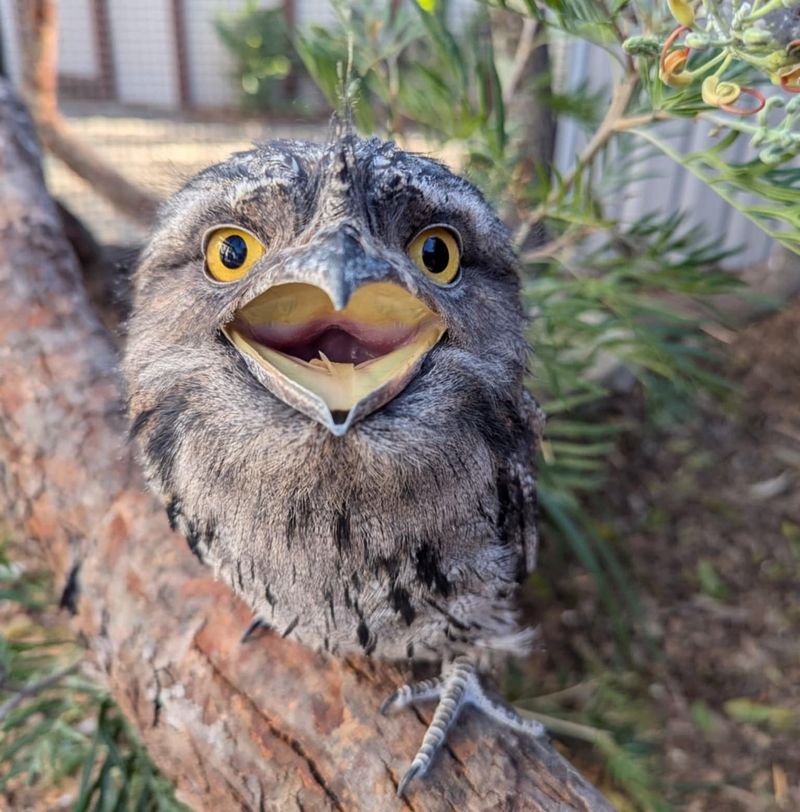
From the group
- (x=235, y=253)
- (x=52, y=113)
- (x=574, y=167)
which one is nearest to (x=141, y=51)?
(x=52, y=113)

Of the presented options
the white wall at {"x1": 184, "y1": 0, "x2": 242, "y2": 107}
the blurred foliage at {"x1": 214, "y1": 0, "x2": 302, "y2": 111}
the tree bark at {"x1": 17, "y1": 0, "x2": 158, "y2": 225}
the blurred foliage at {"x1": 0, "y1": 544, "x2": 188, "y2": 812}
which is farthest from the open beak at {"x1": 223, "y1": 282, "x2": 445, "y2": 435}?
the white wall at {"x1": 184, "y1": 0, "x2": 242, "y2": 107}

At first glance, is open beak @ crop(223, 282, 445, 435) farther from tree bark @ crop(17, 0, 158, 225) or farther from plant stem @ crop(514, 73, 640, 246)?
tree bark @ crop(17, 0, 158, 225)

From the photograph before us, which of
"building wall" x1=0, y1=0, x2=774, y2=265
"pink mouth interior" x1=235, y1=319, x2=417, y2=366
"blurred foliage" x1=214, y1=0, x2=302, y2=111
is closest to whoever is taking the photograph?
"pink mouth interior" x1=235, y1=319, x2=417, y2=366

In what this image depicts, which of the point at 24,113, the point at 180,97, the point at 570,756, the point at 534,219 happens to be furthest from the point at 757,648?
the point at 180,97

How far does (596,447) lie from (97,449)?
121cm

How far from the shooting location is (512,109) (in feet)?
7.32

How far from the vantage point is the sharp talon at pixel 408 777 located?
3.13 feet

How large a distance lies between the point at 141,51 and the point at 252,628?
419 centimetres

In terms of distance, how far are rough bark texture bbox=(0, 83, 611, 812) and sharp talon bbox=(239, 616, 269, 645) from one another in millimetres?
12

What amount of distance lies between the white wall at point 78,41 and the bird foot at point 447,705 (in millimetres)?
4500

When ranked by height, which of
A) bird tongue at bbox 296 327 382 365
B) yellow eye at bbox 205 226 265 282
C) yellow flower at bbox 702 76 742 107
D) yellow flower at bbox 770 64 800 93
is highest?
yellow flower at bbox 770 64 800 93

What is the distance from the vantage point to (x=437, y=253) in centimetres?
85

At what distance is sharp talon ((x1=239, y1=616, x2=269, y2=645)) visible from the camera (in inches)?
44.5

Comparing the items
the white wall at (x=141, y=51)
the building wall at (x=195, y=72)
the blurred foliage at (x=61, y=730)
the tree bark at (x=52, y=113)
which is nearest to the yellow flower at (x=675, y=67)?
the blurred foliage at (x=61, y=730)
